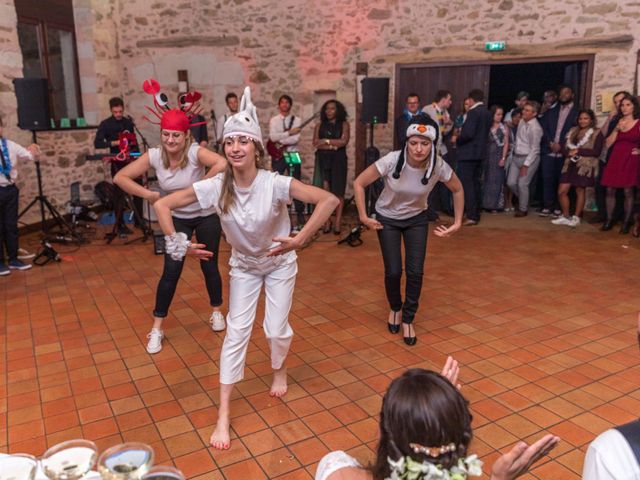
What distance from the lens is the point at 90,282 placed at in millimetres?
5426

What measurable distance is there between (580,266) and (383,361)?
123 inches

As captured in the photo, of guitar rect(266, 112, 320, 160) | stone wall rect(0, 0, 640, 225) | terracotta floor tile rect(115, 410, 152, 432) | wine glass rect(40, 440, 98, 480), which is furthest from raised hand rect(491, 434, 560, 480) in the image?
stone wall rect(0, 0, 640, 225)

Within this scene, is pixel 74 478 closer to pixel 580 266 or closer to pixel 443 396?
pixel 443 396

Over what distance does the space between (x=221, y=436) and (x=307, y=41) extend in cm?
765

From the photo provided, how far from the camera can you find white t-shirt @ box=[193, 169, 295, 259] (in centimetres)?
270

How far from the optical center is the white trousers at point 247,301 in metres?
2.83

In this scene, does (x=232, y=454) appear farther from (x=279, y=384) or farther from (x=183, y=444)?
(x=279, y=384)

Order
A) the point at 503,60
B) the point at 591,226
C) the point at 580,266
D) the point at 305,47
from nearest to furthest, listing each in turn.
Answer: the point at 580,266 → the point at 591,226 → the point at 503,60 → the point at 305,47

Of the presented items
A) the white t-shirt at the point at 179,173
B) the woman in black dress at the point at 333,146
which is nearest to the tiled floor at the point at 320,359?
the white t-shirt at the point at 179,173

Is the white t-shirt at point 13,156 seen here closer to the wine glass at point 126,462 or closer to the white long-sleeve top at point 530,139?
the wine glass at point 126,462

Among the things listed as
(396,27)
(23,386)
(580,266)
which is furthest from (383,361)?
(396,27)

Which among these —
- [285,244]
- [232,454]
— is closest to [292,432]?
[232,454]

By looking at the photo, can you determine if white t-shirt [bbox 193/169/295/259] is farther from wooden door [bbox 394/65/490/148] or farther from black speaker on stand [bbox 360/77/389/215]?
wooden door [bbox 394/65/490/148]

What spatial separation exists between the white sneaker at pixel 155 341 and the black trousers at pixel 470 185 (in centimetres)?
525
